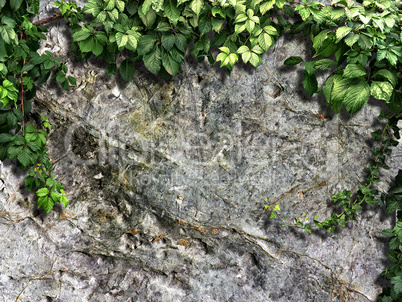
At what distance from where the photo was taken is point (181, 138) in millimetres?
Answer: 1796

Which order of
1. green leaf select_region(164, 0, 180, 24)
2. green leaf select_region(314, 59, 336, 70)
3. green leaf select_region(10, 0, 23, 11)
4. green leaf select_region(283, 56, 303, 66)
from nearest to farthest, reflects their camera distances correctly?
green leaf select_region(10, 0, 23, 11), green leaf select_region(164, 0, 180, 24), green leaf select_region(314, 59, 336, 70), green leaf select_region(283, 56, 303, 66)

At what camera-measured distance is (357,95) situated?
146cm

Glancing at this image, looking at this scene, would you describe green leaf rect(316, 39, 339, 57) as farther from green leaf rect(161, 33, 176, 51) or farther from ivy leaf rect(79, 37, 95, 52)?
ivy leaf rect(79, 37, 95, 52)

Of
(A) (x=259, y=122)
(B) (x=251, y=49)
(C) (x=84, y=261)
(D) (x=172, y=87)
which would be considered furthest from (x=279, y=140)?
(C) (x=84, y=261)

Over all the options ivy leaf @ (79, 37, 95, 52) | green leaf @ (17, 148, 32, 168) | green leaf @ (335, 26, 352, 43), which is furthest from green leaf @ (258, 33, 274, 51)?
green leaf @ (17, 148, 32, 168)

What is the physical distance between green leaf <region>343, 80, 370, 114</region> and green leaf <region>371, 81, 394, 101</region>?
31mm

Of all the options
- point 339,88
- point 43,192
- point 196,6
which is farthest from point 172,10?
point 43,192

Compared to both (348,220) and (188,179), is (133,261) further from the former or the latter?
(348,220)

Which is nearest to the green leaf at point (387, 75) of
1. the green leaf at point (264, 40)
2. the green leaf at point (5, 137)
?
the green leaf at point (264, 40)

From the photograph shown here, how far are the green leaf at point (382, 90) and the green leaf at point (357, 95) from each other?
3 centimetres

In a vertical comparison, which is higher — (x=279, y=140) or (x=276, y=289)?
(x=279, y=140)

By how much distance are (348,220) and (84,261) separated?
1477mm

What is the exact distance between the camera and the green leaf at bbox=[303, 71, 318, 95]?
5.58 ft

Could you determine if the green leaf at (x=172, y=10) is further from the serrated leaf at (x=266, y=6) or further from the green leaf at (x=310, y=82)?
the green leaf at (x=310, y=82)
